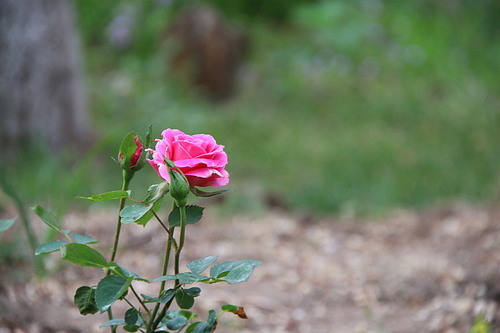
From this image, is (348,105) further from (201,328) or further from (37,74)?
(201,328)

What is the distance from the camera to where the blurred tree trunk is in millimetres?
3577

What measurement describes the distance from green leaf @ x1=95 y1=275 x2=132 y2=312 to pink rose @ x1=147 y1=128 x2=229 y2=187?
171mm

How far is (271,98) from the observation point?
582 centimetres

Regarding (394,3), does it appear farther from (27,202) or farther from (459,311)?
(459,311)

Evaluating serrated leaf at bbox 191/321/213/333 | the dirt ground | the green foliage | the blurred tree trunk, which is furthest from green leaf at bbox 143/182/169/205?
the blurred tree trunk

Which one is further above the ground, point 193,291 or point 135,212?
point 135,212

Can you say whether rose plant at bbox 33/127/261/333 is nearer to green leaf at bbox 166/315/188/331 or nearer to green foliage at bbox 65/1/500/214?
green leaf at bbox 166/315/188/331

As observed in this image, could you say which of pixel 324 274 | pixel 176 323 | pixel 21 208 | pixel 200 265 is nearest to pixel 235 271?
pixel 200 265

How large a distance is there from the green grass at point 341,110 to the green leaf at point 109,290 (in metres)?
2.28

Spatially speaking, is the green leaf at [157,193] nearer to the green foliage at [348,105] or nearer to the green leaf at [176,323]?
the green leaf at [176,323]

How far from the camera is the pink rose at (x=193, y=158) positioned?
95 centimetres

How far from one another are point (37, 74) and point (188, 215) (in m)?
2.91

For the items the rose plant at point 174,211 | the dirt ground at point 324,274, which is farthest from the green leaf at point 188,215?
the dirt ground at point 324,274

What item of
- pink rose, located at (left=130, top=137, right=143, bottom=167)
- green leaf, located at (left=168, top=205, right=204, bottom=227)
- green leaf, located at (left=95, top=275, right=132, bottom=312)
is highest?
pink rose, located at (left=130, top=137, right=143, bottom=167)
